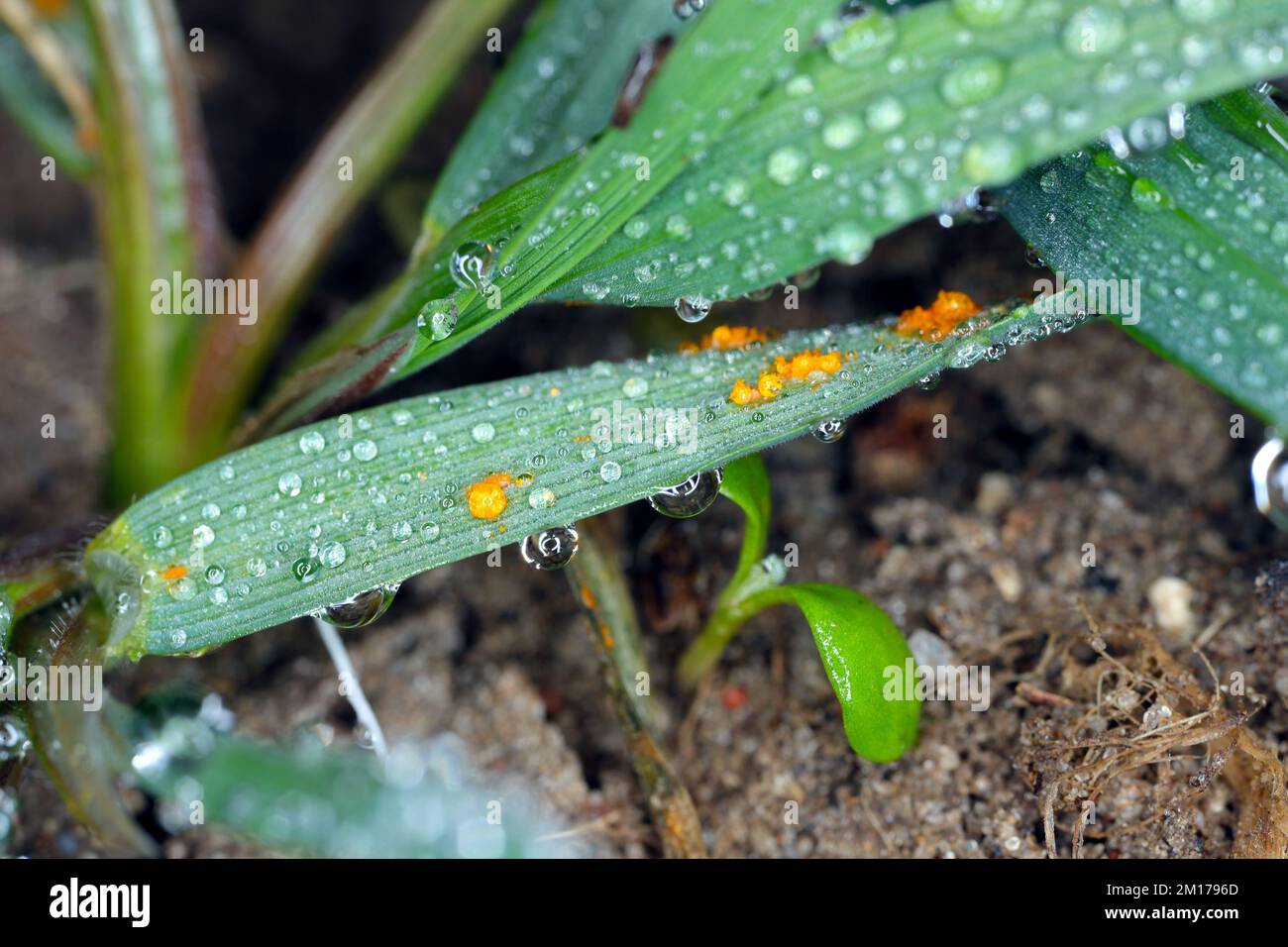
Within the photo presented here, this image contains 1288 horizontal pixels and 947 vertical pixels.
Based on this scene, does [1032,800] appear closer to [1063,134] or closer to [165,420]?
[1063,134]

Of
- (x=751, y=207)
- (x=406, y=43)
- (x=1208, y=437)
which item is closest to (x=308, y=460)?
(x=751, y=207)

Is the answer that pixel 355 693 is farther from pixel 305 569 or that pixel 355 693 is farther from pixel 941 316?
pixel 941 316

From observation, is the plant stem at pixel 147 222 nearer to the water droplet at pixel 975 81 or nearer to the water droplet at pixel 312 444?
the water droplet at pixel 312 444

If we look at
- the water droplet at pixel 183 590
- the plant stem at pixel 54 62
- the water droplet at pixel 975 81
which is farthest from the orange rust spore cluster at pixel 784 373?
the plant stem at pixel 54 62

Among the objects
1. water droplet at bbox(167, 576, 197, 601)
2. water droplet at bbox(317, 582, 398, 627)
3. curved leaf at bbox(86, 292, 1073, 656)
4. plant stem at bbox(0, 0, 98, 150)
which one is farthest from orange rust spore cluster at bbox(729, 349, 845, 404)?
plant stem at bbox(0, 0, 98, 150)

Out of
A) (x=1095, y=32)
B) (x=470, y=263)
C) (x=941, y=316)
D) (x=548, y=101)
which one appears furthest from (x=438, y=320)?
(x=1095, y=32)

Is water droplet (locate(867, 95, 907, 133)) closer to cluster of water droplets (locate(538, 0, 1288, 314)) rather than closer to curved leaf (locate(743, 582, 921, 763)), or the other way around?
cluster of water droplets (locate(538, 0, 1288, 314))
